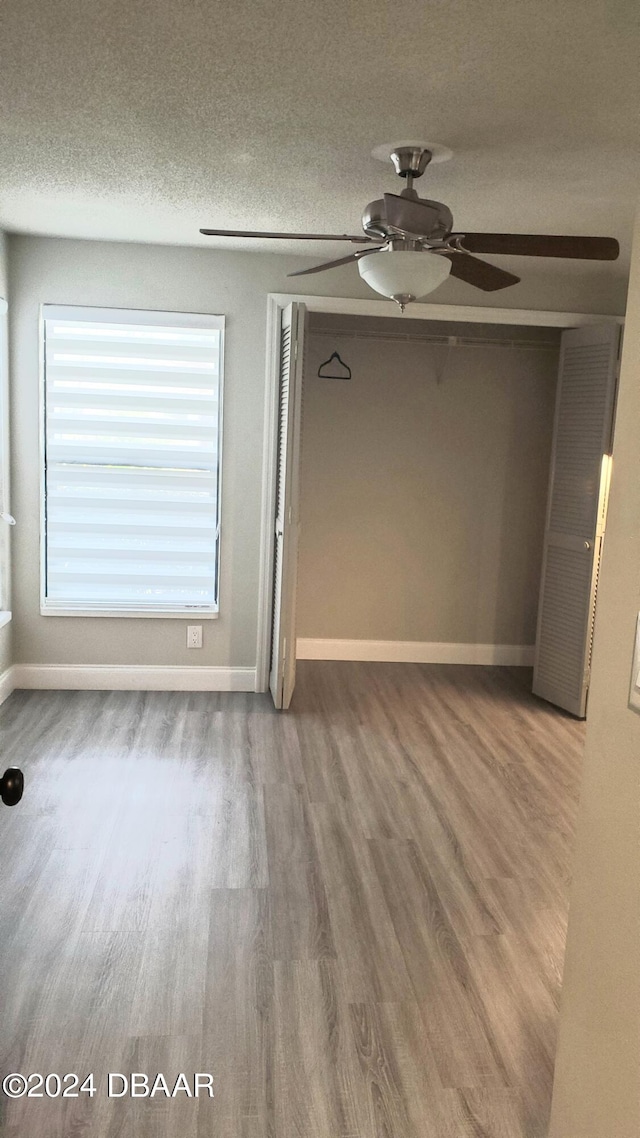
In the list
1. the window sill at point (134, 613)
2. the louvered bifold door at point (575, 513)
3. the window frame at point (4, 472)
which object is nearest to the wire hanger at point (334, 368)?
the louvered bifold door at point (575, 513)

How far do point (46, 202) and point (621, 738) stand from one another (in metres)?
3.38

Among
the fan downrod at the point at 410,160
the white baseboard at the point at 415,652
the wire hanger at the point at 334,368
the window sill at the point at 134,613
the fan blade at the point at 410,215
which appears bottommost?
the white baseboard at the point at 415,652

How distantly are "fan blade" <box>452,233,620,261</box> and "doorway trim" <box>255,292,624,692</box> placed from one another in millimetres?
2049

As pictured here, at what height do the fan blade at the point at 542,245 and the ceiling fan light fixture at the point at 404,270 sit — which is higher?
the fan blade at the point at 542,245

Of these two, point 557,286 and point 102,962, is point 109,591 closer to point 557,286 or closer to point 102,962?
point 102,962

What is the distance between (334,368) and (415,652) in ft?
6.38

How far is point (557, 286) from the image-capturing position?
481 cm

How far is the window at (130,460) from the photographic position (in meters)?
4.59

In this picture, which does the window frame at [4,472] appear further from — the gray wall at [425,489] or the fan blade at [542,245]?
the fan blade at [542,245]

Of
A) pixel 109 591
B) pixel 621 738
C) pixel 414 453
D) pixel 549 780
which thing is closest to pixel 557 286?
pixel 414 453

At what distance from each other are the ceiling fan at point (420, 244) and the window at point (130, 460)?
79.4 inches

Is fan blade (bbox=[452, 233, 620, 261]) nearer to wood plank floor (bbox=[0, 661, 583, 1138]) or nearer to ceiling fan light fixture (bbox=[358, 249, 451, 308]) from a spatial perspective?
ceiling fan light fixture (bbox=[358, 249, 451, 308])

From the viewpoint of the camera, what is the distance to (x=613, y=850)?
145cm

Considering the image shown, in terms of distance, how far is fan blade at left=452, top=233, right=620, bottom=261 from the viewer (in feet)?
8.27
